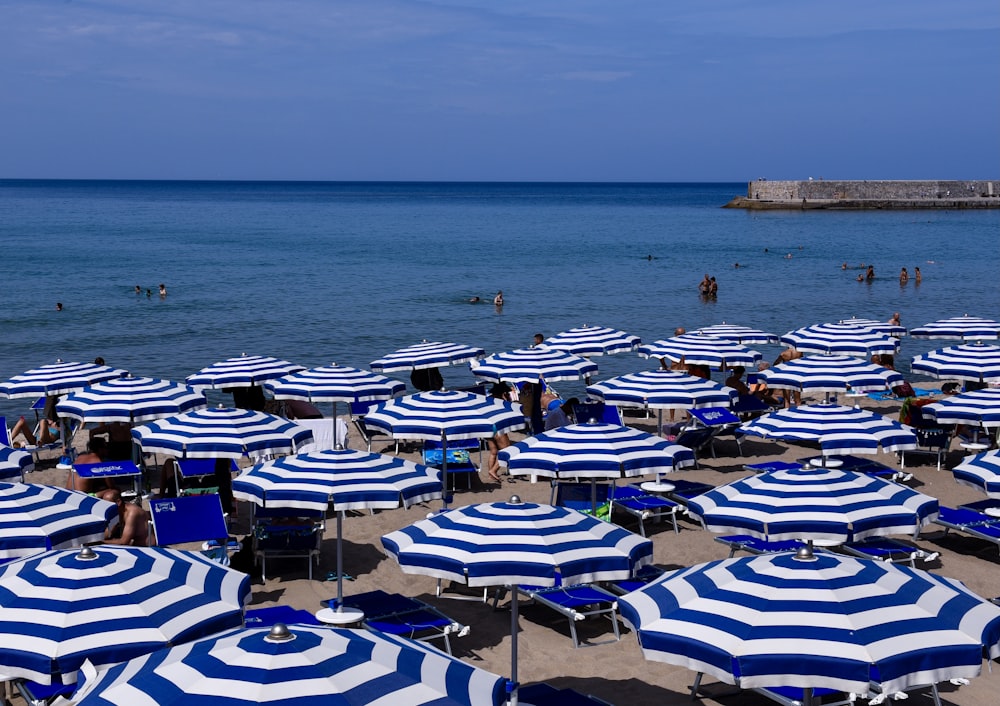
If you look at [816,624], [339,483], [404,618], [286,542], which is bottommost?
[404,618]

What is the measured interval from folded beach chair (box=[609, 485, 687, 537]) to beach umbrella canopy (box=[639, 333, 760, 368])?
18.5ft

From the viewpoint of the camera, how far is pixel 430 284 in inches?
2039

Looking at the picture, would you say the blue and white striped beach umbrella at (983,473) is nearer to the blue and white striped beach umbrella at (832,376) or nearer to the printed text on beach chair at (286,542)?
the blue and white striped beach umbrella at (832,376)

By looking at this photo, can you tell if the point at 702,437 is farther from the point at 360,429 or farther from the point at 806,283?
the point at 806,283

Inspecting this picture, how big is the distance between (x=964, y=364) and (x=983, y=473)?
689cm

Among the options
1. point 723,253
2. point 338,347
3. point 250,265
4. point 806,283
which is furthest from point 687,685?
point 723,253

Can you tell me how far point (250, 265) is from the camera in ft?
202

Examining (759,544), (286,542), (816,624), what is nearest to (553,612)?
(759,544)

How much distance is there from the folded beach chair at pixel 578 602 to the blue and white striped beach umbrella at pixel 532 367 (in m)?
6.97

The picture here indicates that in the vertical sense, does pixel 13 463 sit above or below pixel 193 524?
above

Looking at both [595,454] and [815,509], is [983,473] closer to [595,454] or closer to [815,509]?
[815,509]

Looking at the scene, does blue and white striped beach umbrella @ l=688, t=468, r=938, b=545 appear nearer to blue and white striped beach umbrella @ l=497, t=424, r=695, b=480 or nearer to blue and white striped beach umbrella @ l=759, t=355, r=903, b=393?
blue and white striped beach umbrella @ l=497, t=424, r=695, b=480

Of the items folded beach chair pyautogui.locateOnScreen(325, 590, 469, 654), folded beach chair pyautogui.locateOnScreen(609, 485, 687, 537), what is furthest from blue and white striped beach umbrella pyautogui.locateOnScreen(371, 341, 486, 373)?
folded beach chair pyautogui.locateOnScreen(325, 590, 469, 654)

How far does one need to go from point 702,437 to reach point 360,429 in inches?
217
